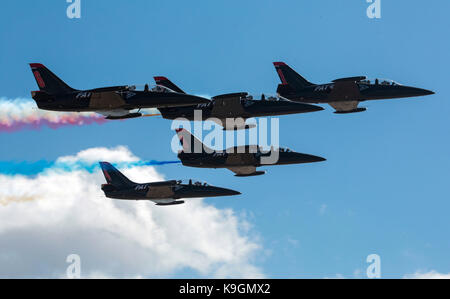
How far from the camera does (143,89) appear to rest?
84.2 metres

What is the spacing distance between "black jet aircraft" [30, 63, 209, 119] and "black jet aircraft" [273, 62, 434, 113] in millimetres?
13624

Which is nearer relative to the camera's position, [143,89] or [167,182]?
[143,89]

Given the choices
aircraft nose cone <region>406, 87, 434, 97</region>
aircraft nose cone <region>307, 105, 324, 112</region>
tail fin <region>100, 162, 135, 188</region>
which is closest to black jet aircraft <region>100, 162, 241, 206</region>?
tail fin <region>100, 162, 135, 188</region>

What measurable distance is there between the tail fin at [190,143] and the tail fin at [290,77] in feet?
35.1

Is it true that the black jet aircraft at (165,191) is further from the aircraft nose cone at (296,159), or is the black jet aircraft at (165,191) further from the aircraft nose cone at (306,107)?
the aircraft nose cone at (306,107)

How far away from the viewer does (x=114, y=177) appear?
105m

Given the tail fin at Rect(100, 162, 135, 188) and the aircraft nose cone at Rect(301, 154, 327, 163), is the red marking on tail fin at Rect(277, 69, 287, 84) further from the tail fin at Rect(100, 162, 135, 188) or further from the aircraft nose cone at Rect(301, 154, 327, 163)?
the tail fin at Rect(100, 162, 135, 188)

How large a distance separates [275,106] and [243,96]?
324 centimetres

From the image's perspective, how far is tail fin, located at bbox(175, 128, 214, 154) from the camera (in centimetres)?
9506

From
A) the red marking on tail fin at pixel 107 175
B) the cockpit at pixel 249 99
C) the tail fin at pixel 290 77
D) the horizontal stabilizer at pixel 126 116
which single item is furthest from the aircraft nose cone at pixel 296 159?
the red marking on tail fin at pixel 107 175
